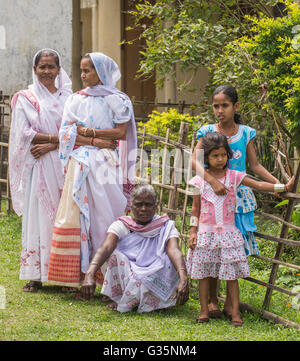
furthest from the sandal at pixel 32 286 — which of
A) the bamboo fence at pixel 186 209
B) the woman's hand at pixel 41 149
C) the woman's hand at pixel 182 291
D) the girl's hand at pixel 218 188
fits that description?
the girl's hand at pixel 218 188

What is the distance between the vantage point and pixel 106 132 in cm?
536

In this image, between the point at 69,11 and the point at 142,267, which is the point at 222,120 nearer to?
the point at 142,267

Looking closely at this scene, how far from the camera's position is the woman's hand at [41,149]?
18.2 feet

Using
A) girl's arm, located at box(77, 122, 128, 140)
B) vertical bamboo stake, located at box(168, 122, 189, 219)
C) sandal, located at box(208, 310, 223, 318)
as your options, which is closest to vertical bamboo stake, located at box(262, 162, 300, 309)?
sandal, located at box(208, 310, 223, 318)

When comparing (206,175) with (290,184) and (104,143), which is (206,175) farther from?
(104,143)

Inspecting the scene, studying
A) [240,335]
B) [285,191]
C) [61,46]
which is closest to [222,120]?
[285,191]

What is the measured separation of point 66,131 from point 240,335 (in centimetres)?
219

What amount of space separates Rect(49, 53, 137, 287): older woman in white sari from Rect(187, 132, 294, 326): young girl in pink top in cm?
98

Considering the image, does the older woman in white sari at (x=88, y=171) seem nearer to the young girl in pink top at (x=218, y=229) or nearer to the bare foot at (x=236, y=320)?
the young girl in pink top at (x=218, y=229)

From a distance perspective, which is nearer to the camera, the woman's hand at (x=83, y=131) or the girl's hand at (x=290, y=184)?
the girl's hand at (x=290, y=184)

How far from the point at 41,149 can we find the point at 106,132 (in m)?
0.61

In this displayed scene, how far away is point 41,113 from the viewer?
5613 millimetres

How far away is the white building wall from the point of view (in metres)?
9.52

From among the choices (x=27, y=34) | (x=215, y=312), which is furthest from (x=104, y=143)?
(x=27, y=34)
